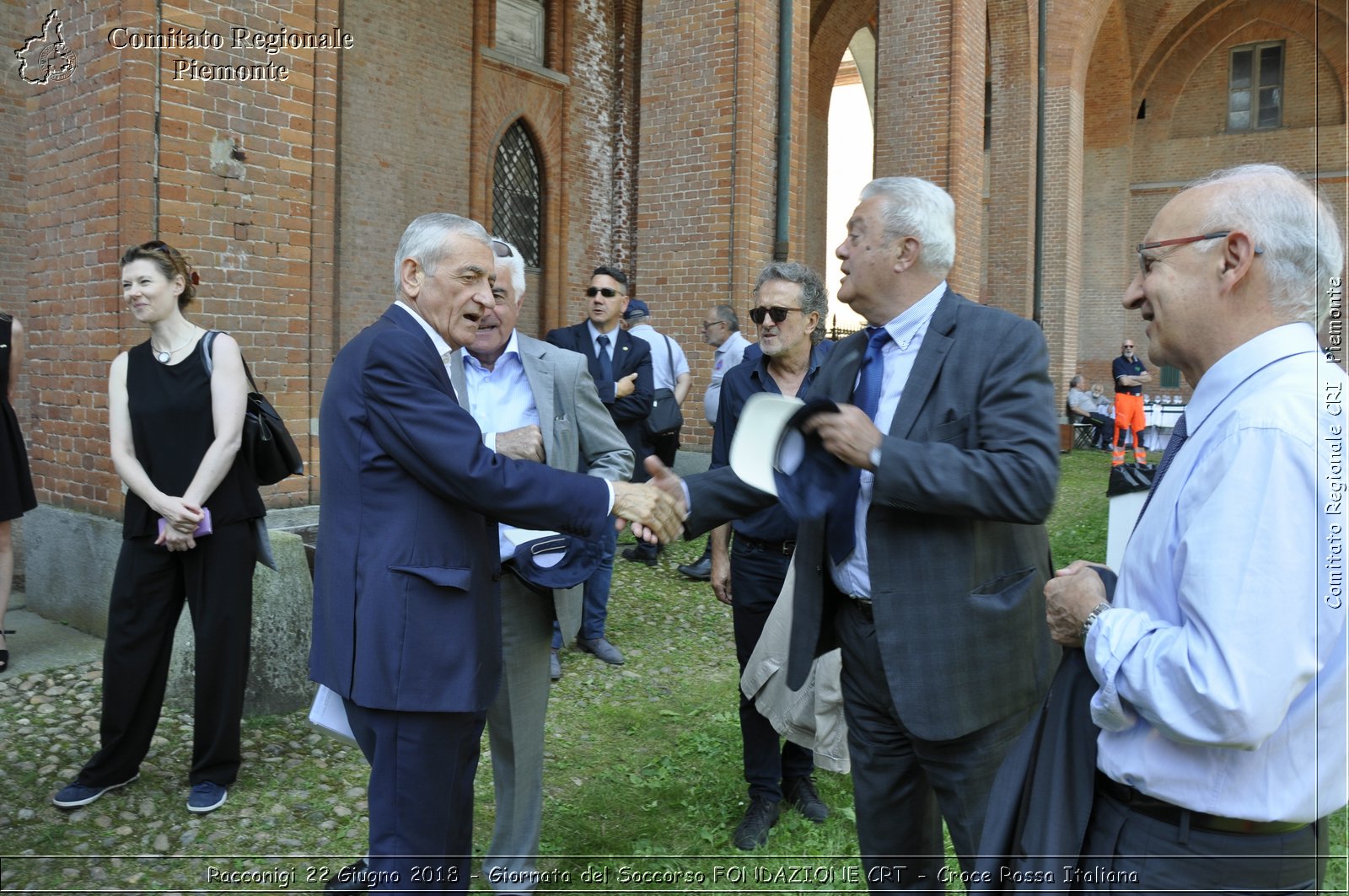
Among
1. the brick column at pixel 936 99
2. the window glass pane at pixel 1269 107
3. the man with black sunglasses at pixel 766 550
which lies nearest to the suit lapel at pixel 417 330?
the man with black sunglasses at pixel 766 550

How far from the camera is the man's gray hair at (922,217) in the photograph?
2.45 m

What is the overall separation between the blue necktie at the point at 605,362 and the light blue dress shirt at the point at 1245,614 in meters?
5.41

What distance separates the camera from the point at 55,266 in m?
5.70

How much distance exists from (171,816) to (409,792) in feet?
6.53

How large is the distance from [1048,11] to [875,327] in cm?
1924

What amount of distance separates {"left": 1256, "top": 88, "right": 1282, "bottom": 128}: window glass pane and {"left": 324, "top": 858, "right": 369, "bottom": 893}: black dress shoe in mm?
30517

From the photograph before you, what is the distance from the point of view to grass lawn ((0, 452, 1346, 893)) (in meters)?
3.41

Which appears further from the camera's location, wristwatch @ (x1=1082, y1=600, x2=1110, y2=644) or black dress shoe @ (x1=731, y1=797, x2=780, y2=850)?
black dress shoe @ (x1=731, y1=797, x2=780, y2=850)

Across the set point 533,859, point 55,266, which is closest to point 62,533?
point 55,266

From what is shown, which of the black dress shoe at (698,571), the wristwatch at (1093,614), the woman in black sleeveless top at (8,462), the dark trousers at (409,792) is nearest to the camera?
the wristwatch at (1093,614)

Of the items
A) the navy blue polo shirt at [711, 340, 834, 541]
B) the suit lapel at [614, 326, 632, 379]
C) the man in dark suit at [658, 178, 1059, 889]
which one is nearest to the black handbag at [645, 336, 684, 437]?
the suit lapel at [614, 326, 632, 379]

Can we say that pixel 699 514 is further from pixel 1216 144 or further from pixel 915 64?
pixel 1216 144

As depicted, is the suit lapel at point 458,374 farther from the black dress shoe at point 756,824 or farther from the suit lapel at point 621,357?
the suit lapel at point 621,357

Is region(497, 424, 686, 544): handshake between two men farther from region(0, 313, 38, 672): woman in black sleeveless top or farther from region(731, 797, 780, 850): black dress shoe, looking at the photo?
region(0, 313, 38, 672): woman in black sleeveless top
